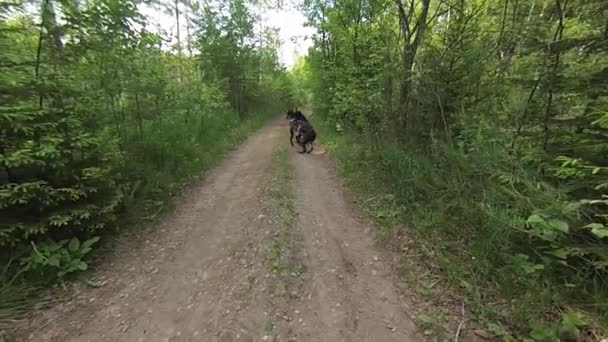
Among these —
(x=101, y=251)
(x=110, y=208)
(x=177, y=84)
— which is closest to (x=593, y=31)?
(x=110, y=208)

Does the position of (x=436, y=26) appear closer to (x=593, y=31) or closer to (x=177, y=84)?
(x=593, y=31)

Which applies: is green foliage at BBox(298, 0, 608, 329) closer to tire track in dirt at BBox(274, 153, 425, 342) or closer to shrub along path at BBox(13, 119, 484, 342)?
tire track in dirt at BBox(274, 153, 425, 342)

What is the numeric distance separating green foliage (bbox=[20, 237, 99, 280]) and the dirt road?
27 centimetres

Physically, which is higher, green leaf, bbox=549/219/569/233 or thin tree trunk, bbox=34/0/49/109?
thin tree trunk, bbox=34/0/49/109

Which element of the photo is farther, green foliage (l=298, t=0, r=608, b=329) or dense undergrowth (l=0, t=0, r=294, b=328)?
dense undergrowth (l=0, t=0, r=294, b=328)

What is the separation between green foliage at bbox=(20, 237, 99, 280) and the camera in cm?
314

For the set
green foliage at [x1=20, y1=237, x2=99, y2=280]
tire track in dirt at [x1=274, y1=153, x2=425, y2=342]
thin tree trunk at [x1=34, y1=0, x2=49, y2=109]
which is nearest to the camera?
tire track in dirt at [x1=274, y1=153, x2=425, y2=342]

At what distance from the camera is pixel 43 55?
3701 millimetres

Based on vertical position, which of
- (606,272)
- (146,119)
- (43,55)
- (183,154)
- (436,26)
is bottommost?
(606,272)

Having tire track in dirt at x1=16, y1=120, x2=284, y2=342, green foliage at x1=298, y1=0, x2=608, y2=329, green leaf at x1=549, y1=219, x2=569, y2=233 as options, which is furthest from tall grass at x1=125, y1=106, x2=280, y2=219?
green leaf at x1=549, y1=219, x2=569, y2=233

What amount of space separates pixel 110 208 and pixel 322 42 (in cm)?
1487

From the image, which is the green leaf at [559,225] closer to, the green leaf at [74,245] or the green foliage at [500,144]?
the green foliage at [500,144]

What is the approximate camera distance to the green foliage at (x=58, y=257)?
124 inches

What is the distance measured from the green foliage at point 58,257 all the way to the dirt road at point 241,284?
27 centimetres
